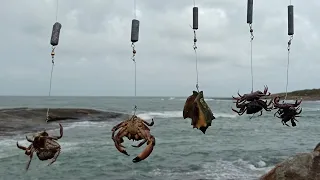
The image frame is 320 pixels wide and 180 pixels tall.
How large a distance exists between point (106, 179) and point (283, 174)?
32.7 feet

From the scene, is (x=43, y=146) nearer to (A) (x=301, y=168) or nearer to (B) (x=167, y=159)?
(A) (x=301, y=168)

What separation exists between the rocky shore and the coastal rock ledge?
29.5 m

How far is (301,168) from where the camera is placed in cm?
1534

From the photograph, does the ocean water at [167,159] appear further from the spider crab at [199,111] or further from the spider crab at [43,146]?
the spider crab at [199,111]

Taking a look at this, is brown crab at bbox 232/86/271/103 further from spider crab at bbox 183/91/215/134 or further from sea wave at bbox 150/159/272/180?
sea wave at bbox 150/159/272/180

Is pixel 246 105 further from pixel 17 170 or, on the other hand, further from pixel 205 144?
pixel 205 144

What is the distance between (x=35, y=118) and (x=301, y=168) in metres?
43.7

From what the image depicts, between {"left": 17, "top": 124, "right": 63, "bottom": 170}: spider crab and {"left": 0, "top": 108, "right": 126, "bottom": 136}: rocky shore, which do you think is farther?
{"left": 0, "top": 108, "right": 126, "bottom": 136}: rocky shore

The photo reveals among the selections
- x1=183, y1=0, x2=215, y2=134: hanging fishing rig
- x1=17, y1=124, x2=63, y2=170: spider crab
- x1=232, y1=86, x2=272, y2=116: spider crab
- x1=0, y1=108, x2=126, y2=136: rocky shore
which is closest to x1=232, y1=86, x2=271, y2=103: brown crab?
x1=232, y1=86, x2=272, y2=116: spider crab

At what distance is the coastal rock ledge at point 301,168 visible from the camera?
15.2m

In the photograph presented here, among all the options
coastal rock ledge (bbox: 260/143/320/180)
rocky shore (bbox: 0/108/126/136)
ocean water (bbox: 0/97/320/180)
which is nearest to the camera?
coastal rock ledge (bbox: 260/143/320/180)

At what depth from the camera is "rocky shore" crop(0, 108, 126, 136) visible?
42.4 metres

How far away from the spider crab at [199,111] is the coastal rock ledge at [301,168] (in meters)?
7.97

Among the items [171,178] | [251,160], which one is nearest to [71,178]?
[171,178]
